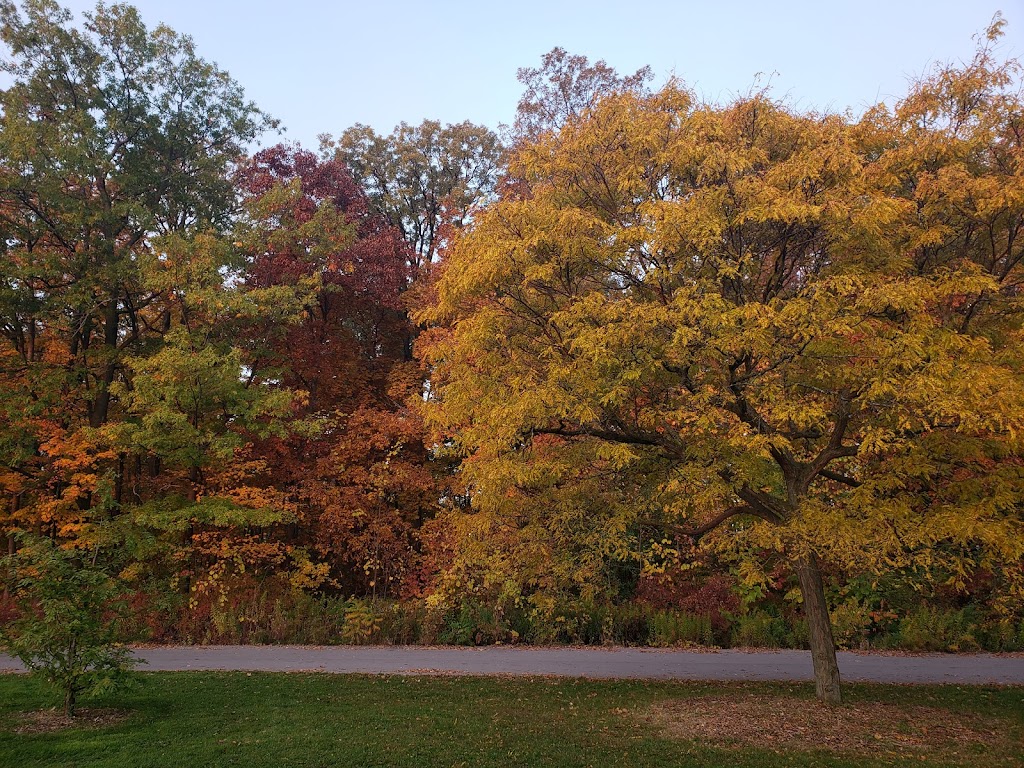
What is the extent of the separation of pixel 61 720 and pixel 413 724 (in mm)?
4130

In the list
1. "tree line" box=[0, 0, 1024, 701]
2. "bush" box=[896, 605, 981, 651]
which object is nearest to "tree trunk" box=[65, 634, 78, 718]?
"tree line" box=[0, 0, 1024, 701]

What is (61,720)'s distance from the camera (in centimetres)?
812

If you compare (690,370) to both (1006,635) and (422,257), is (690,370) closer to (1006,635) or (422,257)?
(1006,635)

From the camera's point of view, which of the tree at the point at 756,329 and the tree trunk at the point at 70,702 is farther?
the tree trunk at the point at 70,702

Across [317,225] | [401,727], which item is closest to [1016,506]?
[401,727]

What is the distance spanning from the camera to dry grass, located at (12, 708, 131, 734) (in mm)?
7805

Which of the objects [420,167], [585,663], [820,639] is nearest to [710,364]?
[820,639]

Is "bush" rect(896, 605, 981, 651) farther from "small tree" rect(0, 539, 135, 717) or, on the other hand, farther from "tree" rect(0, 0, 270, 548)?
"tree" rect(0, 0, 270, 548)

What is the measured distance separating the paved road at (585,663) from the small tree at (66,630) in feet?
9.55

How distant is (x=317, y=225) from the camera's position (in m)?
17.6

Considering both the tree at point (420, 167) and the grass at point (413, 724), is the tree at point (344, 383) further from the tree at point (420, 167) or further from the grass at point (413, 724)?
Answer: the grass at point (413, 724)

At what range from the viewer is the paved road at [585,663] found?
11.1m

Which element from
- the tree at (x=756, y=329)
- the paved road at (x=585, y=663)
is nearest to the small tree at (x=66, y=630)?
the paved road at (x=585, y=663)

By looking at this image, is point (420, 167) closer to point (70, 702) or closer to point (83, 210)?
point (83, 210)
